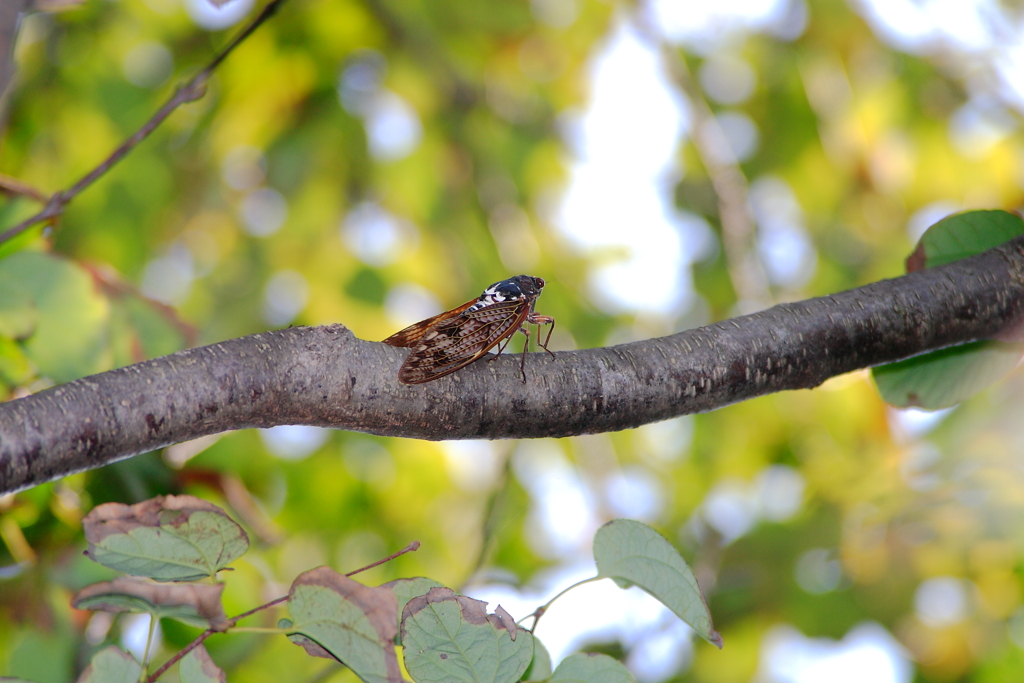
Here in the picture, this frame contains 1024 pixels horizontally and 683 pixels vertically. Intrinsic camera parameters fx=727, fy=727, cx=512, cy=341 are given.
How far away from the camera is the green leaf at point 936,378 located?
1305mm

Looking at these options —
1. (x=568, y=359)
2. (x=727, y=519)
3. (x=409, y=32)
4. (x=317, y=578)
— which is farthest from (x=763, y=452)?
(x=317, y=578)

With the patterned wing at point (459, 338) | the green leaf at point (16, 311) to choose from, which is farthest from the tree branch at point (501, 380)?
the green leaf at point (16, 311)

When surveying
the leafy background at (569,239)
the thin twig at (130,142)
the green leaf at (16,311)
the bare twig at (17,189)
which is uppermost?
the thin twig at (130,142)

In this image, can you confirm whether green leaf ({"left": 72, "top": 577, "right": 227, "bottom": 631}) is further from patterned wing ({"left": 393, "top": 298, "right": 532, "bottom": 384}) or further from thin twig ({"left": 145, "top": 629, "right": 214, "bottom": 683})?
patterned wing ({"left": 393, "top": 298, "right": 532, "bottom": 384})

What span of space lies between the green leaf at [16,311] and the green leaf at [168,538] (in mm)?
520

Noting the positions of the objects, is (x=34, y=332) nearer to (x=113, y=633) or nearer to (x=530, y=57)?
(x=113, y=633)

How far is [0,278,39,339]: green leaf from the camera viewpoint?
119cm

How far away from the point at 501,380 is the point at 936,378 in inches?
33.5

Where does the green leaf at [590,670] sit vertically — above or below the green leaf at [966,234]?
below

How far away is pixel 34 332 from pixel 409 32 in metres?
2.11

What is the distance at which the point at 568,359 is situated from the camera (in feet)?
3.27

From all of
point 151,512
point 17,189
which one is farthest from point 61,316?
point 151,512

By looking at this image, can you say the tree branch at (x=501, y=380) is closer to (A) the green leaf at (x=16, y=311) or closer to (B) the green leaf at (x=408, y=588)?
(B) the green leaf at (x=408, y=588)

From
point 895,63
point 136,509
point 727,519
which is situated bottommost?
point 727,519
